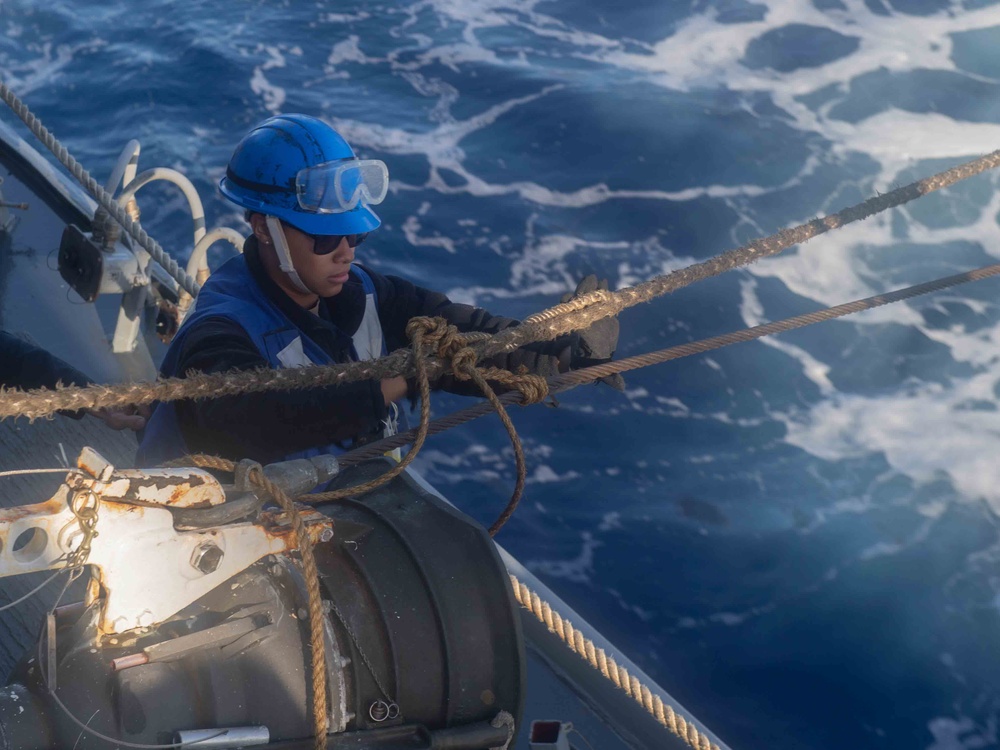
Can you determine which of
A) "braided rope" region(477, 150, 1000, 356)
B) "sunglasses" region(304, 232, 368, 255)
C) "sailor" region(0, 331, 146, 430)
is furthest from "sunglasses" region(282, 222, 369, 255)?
"sailor" region(0, 331, 146, 430)

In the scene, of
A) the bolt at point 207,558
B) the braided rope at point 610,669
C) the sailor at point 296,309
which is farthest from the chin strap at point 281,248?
the bolt at point 207,558

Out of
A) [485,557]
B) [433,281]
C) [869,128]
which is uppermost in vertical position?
[485,557]

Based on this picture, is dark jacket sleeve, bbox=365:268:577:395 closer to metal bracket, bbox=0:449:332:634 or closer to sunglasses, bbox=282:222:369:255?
sunglasses, bbox=282:222:369:255

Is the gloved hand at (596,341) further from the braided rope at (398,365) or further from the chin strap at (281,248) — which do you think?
the chin strap at (281,248)

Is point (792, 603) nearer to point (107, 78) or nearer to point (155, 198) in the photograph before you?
point (155, 198)

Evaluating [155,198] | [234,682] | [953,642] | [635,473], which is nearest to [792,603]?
[953,642]
